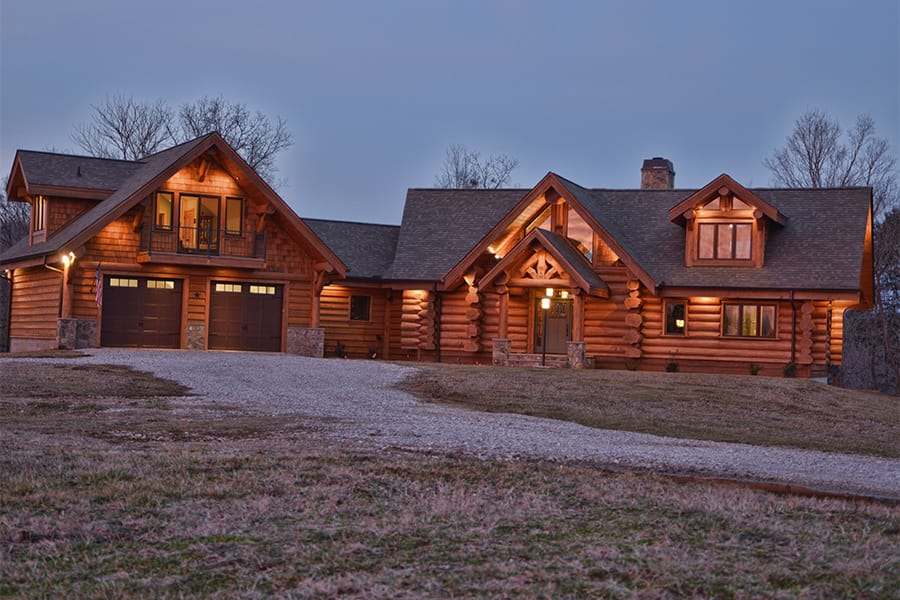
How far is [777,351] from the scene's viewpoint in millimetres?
34531

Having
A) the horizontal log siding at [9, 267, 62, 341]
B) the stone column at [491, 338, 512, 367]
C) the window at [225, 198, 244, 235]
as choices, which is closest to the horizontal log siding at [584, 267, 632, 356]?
the stone column at [491, 338, 512, 367]

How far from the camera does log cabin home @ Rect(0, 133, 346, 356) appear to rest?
3325 centimetres

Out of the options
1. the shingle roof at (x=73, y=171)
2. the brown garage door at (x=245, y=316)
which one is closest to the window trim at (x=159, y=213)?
the brown garage door at (x=245, y=316)

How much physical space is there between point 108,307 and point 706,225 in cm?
1859

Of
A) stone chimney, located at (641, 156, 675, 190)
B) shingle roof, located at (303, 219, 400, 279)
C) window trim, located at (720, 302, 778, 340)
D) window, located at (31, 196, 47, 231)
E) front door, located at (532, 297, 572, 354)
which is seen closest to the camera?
window trim, located at (720, 302, 778, 340)

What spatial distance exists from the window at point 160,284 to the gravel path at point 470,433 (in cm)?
705

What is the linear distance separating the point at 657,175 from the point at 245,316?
16753 mm

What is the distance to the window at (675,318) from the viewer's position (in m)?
35.6

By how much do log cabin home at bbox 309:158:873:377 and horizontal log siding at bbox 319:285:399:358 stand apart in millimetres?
432

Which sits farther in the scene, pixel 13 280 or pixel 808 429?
pixel 13 280

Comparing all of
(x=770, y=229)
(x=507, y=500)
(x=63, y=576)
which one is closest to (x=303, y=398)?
(x=507, y=500)

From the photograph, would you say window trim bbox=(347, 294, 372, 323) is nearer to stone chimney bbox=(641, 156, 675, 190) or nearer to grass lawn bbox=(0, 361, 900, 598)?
stone chimney bbox=(641, 156, 675, 190)

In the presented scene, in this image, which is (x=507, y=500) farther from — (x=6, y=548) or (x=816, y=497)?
(x=6, y=548)

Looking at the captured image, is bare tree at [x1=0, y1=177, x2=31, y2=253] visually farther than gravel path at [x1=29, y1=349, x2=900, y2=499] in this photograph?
Yes
